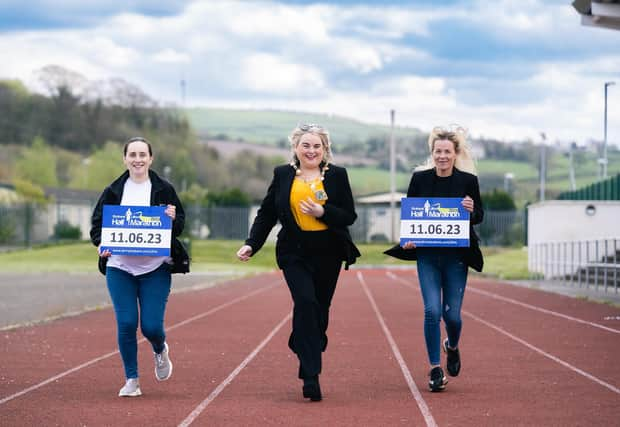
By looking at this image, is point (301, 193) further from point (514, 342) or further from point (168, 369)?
point (514, 342)

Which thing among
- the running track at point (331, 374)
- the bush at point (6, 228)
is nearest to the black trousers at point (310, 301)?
the running track at point (331, 374)

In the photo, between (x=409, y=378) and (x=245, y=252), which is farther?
(x=409, y=378)

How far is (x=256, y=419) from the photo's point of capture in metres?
8.67

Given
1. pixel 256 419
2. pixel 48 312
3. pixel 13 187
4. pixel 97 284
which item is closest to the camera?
pixel 256 419

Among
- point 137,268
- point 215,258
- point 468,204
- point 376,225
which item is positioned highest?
point 468,204

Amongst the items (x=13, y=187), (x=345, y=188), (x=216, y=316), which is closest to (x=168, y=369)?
(x=345, y=188)

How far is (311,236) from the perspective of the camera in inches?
381

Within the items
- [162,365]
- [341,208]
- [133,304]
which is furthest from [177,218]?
[341,208]

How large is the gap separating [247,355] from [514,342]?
3.60m

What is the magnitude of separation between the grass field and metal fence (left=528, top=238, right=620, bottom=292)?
7.07m

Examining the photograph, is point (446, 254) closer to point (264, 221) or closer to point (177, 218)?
point (264, 221)

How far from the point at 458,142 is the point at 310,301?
2.00 m

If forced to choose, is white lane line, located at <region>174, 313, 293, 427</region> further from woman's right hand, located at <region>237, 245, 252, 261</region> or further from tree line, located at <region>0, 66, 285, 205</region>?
tree line, located at <region>0, 66, 285, 205</region>

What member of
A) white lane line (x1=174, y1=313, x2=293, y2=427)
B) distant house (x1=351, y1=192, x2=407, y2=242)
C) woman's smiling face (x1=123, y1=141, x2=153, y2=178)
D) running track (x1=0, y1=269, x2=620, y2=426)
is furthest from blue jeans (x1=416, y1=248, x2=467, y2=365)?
distant house (x1=351, y1=192, x2=407, y2=242)
